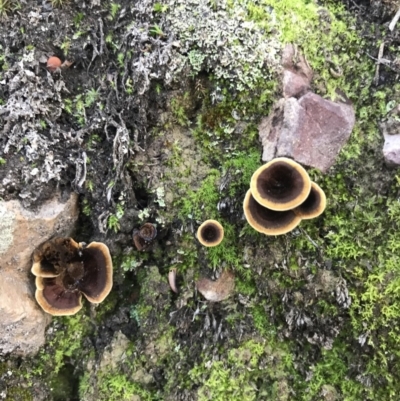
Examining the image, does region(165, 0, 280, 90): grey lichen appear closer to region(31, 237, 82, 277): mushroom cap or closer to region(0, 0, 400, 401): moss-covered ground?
region(0, 0, 400, 401): moss-covered ground

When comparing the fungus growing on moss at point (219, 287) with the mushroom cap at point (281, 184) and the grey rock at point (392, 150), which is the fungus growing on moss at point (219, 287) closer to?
the mushroom cap at point (281, 184)

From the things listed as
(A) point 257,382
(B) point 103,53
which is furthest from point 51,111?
(A) point 257,382

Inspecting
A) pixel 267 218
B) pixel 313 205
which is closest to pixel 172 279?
pixel 267 218

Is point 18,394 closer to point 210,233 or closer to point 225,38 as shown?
point 210,233

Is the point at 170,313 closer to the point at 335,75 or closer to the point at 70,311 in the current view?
the point at 70,311

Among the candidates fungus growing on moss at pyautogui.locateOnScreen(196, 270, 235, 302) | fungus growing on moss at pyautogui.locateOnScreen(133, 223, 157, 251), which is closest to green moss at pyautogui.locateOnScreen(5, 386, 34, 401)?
fungus growing on moss at pyautogui.locateOnScreen(133, 223, 157, 251)
